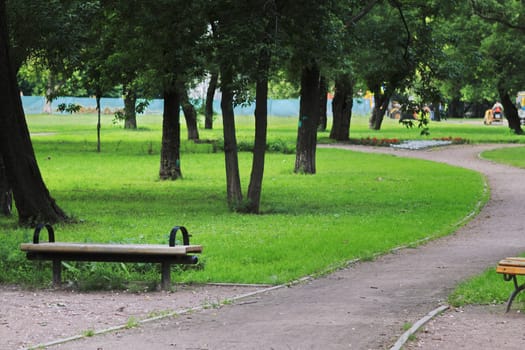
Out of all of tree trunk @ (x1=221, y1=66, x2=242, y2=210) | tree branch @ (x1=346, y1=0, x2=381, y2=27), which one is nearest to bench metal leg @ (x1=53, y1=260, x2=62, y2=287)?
tree trunk @ (x1=221, y1=66, x2=242, y2=210)

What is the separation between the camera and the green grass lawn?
37.7 ft

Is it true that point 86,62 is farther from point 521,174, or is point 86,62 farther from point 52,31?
point 521,174

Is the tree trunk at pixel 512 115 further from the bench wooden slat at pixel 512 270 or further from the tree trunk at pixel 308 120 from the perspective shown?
the bench wooden slat at pixel 512 270

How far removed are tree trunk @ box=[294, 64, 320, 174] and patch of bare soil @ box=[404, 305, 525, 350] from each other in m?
18.5

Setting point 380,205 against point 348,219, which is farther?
point 380,205

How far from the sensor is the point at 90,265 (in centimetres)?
1128

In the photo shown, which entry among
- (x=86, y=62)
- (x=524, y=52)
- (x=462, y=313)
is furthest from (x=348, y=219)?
(x=524, y=52)

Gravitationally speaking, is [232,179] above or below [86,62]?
below

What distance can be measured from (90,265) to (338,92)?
4076 cm

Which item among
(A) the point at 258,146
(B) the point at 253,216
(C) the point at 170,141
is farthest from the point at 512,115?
(B) the point at 253,216

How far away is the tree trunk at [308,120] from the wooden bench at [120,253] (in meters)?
17.1

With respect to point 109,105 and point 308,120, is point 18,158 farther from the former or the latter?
point 109,105

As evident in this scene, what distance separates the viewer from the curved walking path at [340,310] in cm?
776

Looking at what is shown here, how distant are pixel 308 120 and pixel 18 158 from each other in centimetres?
1404
